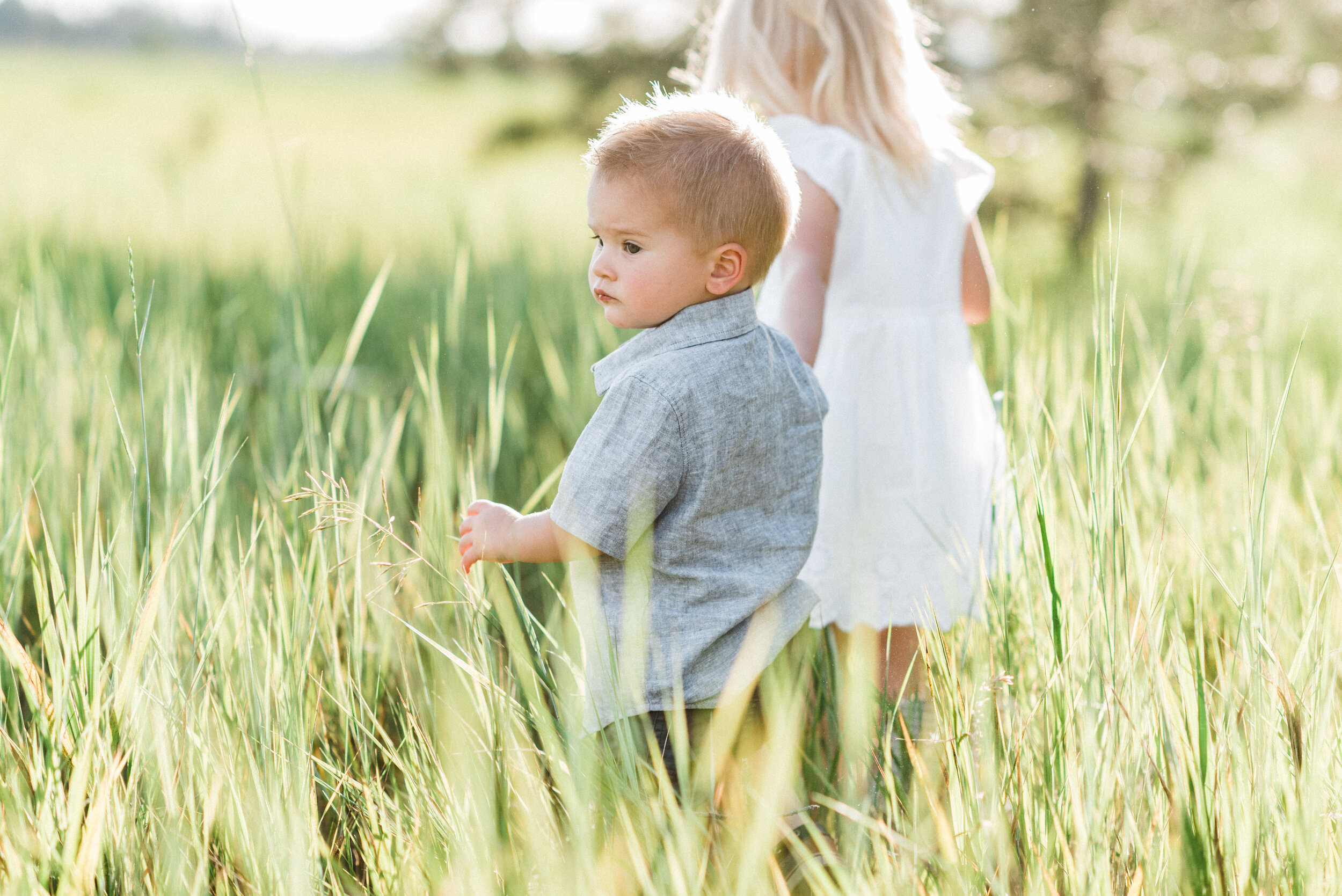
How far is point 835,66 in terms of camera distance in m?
1.27

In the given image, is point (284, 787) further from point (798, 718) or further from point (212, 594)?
point (798, 718)

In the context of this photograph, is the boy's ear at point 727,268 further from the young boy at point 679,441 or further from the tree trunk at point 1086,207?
the tree trunk at point 1086,207

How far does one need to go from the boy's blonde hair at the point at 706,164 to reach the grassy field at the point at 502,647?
0.97 feet

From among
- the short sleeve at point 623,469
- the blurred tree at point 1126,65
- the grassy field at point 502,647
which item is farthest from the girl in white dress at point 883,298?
the blurred tree at point 1126,65

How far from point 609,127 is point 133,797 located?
72 cm

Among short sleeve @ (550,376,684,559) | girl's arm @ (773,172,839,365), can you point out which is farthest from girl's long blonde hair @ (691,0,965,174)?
short sleeve @ (550,376,684,559)

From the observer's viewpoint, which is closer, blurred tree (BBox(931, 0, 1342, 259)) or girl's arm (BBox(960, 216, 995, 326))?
girl's arm (BBox(960, 216, 995, 326))

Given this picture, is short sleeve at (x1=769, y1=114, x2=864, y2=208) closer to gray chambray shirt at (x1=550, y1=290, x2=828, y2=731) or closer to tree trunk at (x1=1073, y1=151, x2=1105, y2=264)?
gray chambray shirt at (x1=550, y1=290, x2=828, y2=731)

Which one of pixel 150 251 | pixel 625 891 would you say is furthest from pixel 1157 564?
pixel 150 251

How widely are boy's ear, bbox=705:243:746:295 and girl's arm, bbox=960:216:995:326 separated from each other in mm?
585

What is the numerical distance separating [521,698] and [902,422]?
0.63 metres

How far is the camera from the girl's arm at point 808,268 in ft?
4.01

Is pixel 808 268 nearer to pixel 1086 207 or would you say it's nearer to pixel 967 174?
pixel 967 174

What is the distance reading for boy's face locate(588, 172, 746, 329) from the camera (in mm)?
893
